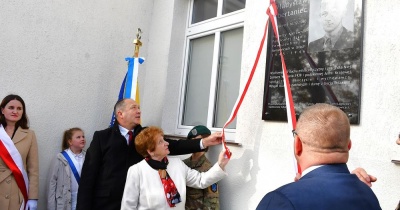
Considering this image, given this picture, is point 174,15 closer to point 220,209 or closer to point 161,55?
point 161,55

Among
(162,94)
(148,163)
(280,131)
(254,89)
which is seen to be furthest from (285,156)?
(162,94)

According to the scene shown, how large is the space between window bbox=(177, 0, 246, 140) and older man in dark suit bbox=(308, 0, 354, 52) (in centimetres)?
107

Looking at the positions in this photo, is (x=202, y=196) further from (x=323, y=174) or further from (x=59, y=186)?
(x=323, y=174)

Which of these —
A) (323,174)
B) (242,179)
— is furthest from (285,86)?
(323,174)

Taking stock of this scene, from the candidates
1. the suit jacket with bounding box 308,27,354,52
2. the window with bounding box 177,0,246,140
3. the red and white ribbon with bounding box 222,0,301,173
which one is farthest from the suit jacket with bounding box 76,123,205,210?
the suit jacket with bounding box 308,27,354,52

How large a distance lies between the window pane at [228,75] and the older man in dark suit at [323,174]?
7.07 ft

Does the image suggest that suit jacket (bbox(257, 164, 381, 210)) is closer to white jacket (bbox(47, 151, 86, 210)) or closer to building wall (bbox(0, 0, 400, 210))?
building wall (bbox(0, 0, 400, 210))

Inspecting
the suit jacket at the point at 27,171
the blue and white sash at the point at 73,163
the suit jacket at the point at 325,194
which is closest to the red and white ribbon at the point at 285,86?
the suit jacket at the point at 325,194

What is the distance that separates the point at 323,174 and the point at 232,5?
2927 mm

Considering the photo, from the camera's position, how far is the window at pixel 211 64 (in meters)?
3.49

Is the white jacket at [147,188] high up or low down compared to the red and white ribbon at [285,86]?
down

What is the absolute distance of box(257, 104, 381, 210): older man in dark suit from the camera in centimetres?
103

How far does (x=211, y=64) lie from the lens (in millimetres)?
3777

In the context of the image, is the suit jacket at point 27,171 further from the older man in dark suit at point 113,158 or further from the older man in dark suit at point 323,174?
the older man in dark suit at point 323,174
